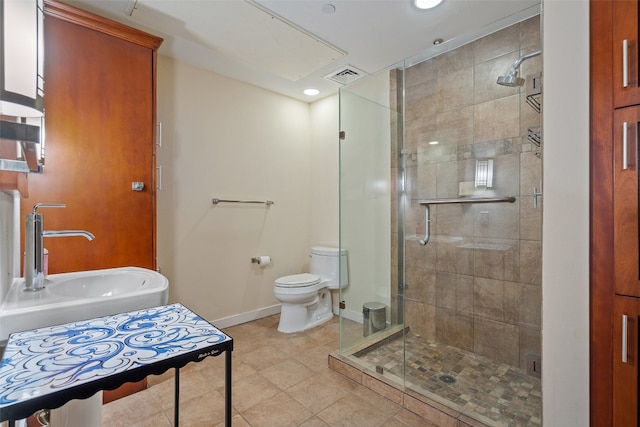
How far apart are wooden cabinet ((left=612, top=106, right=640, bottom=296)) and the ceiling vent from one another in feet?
6.83

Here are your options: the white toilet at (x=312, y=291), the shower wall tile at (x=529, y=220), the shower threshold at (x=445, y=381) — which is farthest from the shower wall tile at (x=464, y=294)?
the white toilet at (x=312, y=291)

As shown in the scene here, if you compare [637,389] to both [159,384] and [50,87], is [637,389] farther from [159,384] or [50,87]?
[50,87]

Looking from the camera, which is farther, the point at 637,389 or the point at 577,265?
the point at 577,265

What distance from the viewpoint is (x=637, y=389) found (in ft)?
2.81

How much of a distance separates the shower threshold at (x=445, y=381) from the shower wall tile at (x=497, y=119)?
162cm

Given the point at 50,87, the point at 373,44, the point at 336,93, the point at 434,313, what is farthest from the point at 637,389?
the point at 336,93

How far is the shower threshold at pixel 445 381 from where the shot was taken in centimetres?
157

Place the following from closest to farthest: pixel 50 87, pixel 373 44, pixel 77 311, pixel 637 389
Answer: pixel 637 389 → pixel 77 311 → pixel 50 87 → pixel 373 44

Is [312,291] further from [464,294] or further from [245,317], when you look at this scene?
[464,294]

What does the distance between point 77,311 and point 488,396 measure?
2116 mm

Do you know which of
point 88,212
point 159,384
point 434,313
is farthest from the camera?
point 434,313

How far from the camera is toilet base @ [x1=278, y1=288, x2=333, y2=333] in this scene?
2762 millimetres

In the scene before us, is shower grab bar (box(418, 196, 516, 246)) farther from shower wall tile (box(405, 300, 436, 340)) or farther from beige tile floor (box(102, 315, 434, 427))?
beige tile floor (box(102, 315, 434, 427))

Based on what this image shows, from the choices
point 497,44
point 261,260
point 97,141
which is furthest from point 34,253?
point 497,44
